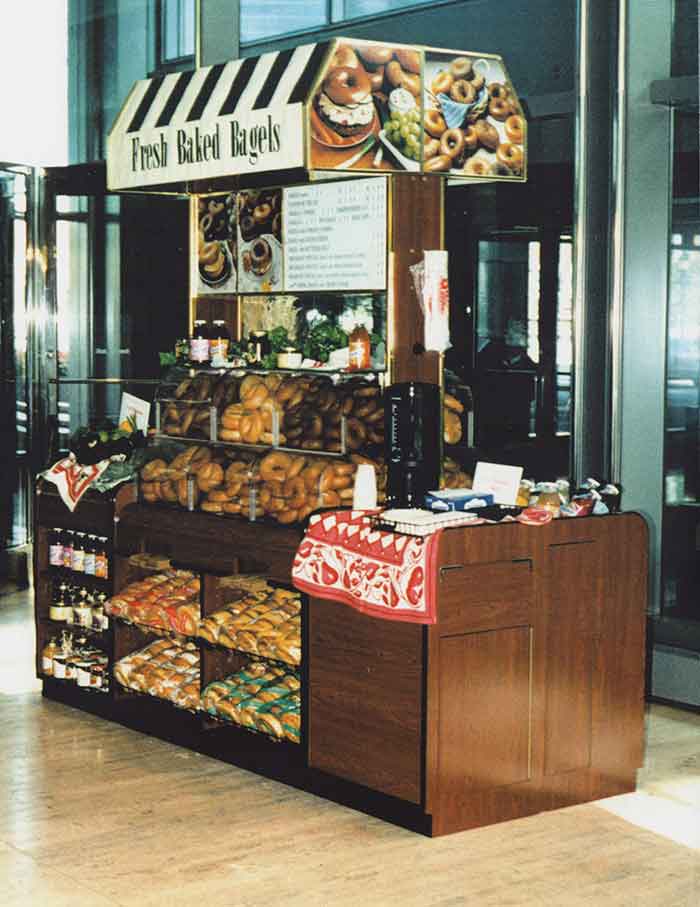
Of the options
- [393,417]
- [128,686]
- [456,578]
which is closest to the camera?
[456,578]

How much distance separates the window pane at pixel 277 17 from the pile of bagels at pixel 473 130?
304 cm

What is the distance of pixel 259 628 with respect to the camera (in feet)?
17.3

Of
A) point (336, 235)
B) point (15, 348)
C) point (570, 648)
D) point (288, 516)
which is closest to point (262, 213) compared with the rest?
point (336, 235)

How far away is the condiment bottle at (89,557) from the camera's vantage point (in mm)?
6109

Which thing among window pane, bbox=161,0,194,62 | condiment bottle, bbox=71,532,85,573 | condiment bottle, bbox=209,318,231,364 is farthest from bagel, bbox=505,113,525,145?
window pane, bbox=161,0,194,62

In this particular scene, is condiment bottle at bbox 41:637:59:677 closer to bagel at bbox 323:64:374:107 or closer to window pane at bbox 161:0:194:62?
bagel at bbox 323:64:374:107

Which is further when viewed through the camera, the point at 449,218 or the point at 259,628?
the point at 449,218

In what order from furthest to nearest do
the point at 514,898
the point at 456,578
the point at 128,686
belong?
the point at 128,686 → the point at 456,578 → the point at 514,898

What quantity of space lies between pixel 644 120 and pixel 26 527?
4.64m

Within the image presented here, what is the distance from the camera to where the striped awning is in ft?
16.7

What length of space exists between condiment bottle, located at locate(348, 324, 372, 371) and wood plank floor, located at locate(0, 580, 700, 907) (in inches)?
59.5

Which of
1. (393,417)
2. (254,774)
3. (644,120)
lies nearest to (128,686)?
(254,774)

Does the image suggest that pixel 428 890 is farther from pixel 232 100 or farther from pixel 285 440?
pixel 232 100

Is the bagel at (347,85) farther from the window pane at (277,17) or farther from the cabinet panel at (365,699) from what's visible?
the window pane at (277,17)
